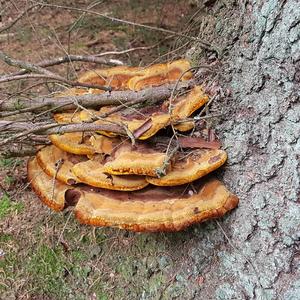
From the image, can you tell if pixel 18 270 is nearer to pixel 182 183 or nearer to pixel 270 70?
pixel 182 183

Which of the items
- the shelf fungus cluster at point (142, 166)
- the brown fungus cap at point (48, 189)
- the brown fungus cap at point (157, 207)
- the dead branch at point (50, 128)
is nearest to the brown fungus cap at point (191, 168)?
the shelf fungus cluster at point (142, 166)

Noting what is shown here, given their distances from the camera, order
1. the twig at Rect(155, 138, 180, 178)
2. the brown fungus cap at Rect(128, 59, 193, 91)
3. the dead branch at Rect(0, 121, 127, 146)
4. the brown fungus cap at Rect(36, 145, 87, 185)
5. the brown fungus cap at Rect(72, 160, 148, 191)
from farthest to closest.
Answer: the brown fungus cap at Rect(128, 59, 193, 91)
the brown fungus cap at Rect(36, 145, 87, 185)
the dead branch at Rect(0, 121, 127, 146)
the brown fungus cap at Rect(72, 160, 148, 191)
the twig at Rect(155, 138, 180, 178)

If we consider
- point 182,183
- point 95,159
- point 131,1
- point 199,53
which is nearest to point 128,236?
point 95,159

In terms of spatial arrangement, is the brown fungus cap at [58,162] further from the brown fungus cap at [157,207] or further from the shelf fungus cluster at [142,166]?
the brown fungus cap at [157,207]

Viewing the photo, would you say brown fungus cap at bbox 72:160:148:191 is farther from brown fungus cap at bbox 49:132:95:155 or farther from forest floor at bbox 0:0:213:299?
forest floor at bbox 0:0:213:299

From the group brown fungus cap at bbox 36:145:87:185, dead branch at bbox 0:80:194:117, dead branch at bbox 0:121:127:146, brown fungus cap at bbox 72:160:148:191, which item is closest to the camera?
brown fungus cap at bbox 72:160:148:191

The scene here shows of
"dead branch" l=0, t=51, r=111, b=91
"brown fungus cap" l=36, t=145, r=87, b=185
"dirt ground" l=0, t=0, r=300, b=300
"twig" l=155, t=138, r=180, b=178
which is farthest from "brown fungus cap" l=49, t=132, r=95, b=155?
"dirt ground" l=0, t=0, r=300, b=300

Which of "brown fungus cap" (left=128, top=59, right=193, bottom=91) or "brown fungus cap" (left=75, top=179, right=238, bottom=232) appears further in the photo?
"brown fungus cap" (left=128, top=59, right=193, bottom=91)

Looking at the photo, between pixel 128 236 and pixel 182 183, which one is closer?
pixel 182 183
